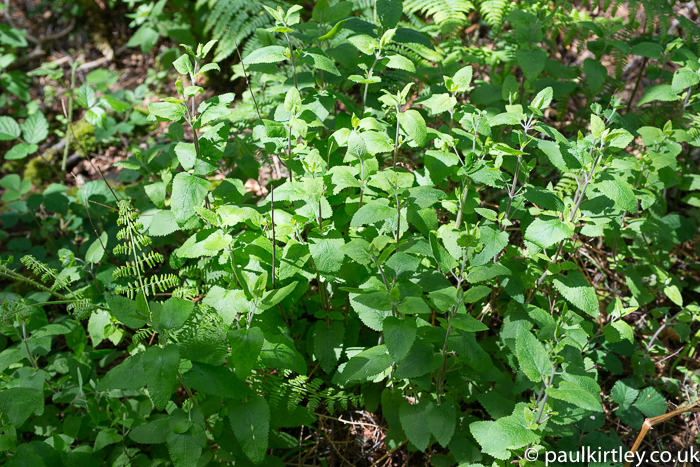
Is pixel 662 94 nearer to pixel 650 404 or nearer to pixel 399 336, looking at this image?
pixel 650 404

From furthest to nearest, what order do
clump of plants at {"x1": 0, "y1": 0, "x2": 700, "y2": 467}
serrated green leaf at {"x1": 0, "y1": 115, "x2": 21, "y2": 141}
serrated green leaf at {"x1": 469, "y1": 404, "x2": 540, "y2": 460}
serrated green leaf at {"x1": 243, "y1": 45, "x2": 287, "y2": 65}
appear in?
serrated green leaf at {"x1": 0, "y1": 115, "x2": 21, "y2": 141} < serrated green leaf at {"x1": 243, "y1": 45, "x2": 287, "y2": 65} < clump of plants at {"x1": 0, "y1": 0, "x2": 700, "y2": 467} < serrated green leaf at {"x1": 469, "y1": 404, "x2": 540, "y2": 460}

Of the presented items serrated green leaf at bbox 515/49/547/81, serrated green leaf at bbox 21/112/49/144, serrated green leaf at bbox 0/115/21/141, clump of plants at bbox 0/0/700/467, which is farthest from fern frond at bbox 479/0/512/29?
serrated green leaf at bbox 0/115/21/141

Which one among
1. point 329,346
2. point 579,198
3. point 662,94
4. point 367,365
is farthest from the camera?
point 662,94

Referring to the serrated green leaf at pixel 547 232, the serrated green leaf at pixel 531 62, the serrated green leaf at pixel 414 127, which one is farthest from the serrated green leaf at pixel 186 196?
the serrated green leaf at pixel 531 62

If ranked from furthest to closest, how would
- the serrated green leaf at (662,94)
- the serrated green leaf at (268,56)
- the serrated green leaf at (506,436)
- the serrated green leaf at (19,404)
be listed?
the serrated green leaf at (662,94) → the serrated green leaf at (268,56) → the serrated green leaf at (19,404) → the serrated green leaf at (506,436)

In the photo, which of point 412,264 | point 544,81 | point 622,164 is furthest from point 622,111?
point 412,264

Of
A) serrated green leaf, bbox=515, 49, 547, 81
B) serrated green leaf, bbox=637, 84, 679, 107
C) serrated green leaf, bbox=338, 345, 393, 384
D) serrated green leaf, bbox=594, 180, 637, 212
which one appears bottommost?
serrated green leaf, bbox=338, 345, 393, 384

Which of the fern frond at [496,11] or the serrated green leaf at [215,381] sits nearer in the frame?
the serrated green leaf at [215,381]

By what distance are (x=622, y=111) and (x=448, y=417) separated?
2.77 m

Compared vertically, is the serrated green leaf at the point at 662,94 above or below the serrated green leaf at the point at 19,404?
above

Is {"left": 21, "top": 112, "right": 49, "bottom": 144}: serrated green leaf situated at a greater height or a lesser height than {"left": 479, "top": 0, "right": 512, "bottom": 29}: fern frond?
lesser

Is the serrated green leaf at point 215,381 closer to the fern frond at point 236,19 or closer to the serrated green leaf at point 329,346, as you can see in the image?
the serrated green leaf at point 329,346

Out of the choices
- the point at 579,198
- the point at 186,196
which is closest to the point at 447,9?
the point at 579,198

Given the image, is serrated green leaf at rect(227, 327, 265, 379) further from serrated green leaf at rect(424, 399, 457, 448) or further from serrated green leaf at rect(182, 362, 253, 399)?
serrated green leaf at rect(424, 399, 457, 448)
